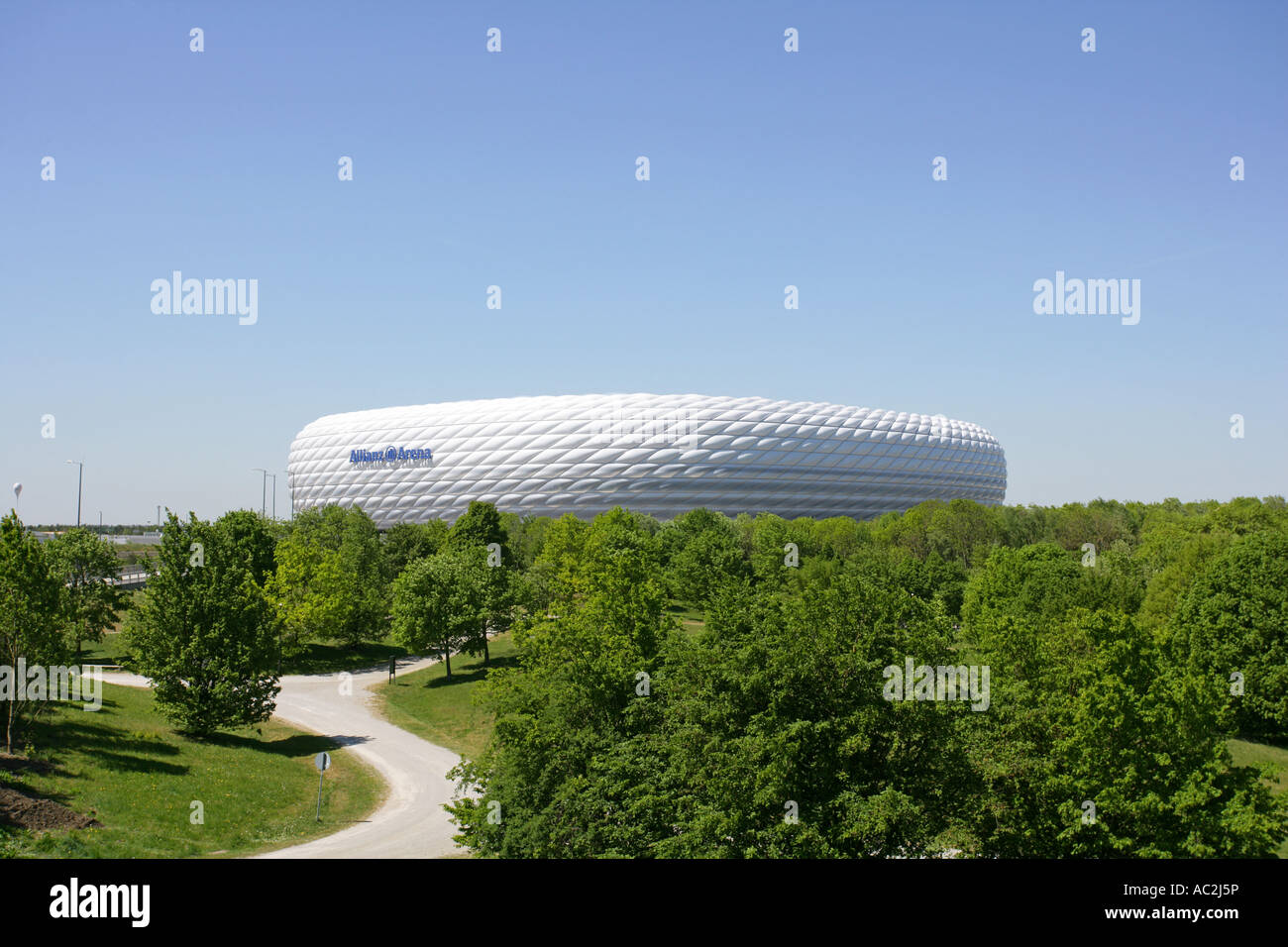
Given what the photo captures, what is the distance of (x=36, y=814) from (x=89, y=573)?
27.3 m

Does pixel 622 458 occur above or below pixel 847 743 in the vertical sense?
above

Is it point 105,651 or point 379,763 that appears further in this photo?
point 105,651

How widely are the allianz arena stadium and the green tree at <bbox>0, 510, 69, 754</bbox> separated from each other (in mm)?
75757

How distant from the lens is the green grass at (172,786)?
54.5ft

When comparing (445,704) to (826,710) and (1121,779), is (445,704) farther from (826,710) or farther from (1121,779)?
(1121,779)

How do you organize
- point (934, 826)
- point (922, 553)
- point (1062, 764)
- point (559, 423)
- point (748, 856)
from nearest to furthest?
point (748, 856), point (934, 826), point (1062, 764), point (922, 553), point (559, 423)

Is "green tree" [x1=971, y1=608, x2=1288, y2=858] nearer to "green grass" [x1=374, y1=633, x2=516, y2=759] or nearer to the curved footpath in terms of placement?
the curved footpath

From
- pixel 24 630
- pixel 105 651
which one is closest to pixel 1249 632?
pixel 24 630

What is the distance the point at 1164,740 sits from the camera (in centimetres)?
1620

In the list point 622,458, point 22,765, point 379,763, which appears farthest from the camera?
point 622,458

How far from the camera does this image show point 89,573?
127ft
